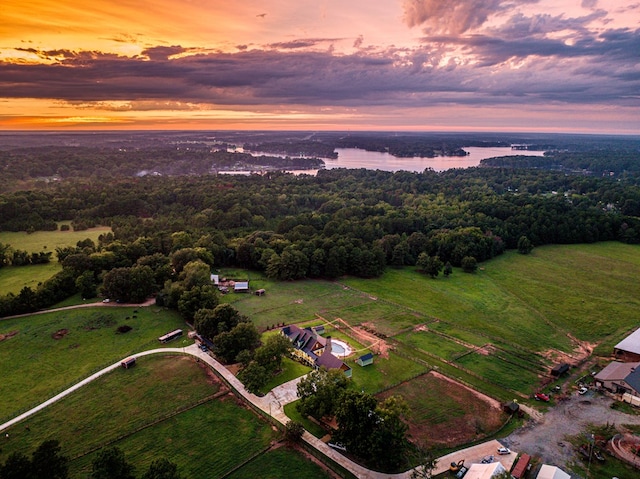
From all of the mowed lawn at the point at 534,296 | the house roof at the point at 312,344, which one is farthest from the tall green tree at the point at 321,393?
the mowed lawn at the point at 534,296

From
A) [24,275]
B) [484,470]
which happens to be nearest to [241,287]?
[24,275]

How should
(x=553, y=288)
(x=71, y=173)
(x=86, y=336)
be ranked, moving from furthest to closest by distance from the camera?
(x=71, y=173) < (x=553, y=288) < (x=86, y=336)

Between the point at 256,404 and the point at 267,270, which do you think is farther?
the point at 267,270

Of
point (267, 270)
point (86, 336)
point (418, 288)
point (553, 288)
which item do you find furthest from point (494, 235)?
point (86, 336)

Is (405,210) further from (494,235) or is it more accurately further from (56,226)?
(56,226)

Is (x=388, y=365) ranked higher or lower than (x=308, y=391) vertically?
lower

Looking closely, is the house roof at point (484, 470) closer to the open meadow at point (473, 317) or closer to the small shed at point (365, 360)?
the open meadow at point (473, 317)

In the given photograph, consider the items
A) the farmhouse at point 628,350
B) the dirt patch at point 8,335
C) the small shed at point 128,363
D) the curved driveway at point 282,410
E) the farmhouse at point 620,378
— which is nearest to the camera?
the curved driveway at point 282,410
